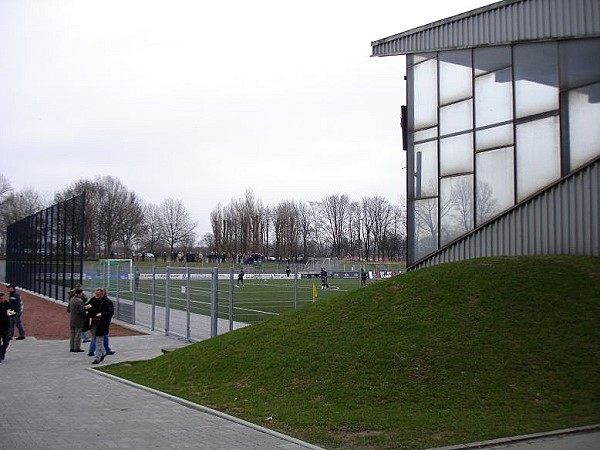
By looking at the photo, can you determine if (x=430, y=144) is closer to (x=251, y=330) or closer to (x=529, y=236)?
(x=529, y=236)

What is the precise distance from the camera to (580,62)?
1595cm

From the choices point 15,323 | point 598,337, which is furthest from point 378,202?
point 598,337

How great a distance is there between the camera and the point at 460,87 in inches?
723

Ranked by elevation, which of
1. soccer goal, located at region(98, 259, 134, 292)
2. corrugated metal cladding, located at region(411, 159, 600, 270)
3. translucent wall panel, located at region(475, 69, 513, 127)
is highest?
translucent wall panel, located at region(475, 69, 513, 127)

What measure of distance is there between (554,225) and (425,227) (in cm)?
435

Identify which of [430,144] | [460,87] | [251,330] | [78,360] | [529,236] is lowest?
[78,360]

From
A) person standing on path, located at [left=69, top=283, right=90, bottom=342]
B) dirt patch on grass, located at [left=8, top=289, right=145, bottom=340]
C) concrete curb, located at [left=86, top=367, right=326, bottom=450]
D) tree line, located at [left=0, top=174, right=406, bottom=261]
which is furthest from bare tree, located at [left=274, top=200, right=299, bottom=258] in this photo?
concrete curb, located at [left=86, top=367, right=326, bottom=450]

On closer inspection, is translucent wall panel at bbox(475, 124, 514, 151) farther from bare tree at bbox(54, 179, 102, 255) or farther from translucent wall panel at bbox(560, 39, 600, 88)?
bare tree at bbox(54, 179, 102, 255)

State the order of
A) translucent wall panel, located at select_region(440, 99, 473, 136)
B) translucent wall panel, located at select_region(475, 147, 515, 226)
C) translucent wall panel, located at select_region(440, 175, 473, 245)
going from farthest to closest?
translucent wall panel, located at select_region(440, 99, 473, 136)
translucent wall panel, located at select_region(440, 175, 473, 245)
translucent wall panel, located at select_region(475, 147, 515, 226)

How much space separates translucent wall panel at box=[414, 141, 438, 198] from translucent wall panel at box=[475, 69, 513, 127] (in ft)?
5.73

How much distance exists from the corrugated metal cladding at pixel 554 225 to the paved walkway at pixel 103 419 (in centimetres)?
920

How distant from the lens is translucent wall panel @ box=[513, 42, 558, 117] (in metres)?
16.3

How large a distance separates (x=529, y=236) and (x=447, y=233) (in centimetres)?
283

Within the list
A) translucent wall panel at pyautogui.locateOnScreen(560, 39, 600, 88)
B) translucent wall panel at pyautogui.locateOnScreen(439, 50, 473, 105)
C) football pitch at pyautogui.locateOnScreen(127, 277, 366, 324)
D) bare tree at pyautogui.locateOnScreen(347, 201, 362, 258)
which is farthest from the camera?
Answer: bare tree at pyautogui.locateOnScreen(347, 201, 362, 258)
